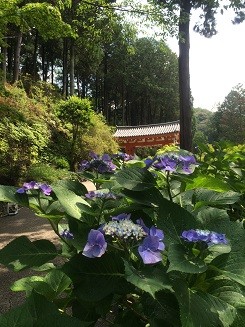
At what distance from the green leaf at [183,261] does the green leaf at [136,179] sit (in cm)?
27

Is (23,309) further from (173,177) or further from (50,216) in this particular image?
(173,177)

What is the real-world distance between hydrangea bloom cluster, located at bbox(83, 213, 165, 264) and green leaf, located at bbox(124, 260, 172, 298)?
4cm

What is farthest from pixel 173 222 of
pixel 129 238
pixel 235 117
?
pixel 235 117

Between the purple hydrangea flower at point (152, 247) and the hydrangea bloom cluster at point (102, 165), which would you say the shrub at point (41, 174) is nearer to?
the hydrangea bloom cluster at point (102, 165)

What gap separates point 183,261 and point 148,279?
10 cm

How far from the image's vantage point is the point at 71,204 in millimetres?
1133

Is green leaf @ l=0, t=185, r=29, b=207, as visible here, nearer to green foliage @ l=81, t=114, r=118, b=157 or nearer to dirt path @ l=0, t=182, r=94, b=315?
dirt path @ l=0, t=182, r=94, b=315

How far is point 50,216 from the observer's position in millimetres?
1140

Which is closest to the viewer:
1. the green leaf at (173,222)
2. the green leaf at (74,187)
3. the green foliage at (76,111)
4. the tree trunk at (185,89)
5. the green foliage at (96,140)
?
the green leaf at (173,222)

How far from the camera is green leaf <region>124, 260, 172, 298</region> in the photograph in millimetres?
739

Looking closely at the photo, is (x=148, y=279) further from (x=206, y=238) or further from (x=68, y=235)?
(x=68, y=235)

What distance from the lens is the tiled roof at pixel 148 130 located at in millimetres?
22395

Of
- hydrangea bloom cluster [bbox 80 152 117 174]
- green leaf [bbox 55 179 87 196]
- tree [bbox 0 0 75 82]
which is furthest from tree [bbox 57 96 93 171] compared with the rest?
green leaf [bbox 55 179 87 196]

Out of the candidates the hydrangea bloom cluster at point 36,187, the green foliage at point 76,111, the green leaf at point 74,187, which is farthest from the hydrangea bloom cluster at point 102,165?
the green foliage at point 76,111
